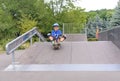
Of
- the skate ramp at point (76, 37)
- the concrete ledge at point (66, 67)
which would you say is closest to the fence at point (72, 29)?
the skate ramp at point (76, 37)

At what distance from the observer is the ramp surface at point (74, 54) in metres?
10.3

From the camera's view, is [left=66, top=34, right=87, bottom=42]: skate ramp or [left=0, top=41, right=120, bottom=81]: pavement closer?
[left=0, top=41, right=120, bottom=81]: pavement

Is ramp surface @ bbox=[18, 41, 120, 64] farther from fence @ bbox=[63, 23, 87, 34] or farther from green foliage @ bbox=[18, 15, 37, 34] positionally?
green foliage @ bbox=[18, 15, 37, 34]

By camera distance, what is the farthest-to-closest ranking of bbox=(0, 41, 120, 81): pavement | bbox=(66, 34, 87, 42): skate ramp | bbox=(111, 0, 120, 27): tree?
bbox=(111, 0, 120, 27): tree
bbox=(66, 34, 87, 42): skate ramp
bbox=(0, 41, 120, 81): pavement

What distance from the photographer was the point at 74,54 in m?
11.4

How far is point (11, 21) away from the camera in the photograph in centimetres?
4369

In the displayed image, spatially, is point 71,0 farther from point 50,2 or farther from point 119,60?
point 119,60

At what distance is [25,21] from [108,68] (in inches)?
1237

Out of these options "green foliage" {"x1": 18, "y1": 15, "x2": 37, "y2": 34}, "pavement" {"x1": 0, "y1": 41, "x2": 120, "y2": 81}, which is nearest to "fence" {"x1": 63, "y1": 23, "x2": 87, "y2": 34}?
"green foliage" {"x1": 18, "y1": 15, "x2": 37, "y2": 34}

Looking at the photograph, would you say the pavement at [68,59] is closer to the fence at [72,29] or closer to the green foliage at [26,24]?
the fence at [72,29]

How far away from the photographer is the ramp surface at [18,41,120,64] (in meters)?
10.3

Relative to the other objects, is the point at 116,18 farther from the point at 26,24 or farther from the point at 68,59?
the point at 68,59

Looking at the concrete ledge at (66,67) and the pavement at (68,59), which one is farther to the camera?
the concrete ledge at (66,67)

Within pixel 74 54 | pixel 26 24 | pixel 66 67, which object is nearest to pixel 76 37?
pixel 26 24
